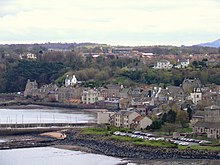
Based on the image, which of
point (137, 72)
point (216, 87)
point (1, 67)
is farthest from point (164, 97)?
point (1, 67)

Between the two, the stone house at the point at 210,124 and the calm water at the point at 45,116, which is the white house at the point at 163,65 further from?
the stone house at the point at 210,124

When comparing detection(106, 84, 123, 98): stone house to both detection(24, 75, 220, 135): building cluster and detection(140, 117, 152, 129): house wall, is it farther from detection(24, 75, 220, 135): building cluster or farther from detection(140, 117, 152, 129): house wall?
detection(140, 117, 152, 129): house wall

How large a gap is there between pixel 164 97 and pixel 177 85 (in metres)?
6.54

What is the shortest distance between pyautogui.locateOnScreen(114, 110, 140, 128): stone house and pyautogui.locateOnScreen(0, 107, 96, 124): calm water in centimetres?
514

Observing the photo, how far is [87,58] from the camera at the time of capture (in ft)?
244

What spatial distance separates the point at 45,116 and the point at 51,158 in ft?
56.4

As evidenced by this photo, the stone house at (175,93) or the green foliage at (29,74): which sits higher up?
the green foliage at (29,74)

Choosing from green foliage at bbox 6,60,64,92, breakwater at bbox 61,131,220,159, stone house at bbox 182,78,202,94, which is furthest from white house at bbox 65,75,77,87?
breakwater at bbox 61,131,220,159

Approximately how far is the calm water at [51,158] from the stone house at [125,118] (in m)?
6.00

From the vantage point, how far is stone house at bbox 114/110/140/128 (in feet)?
113

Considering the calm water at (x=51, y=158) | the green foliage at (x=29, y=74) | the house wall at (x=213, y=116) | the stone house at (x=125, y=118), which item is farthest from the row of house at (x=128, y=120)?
the green foliage at (x=29, y=74)

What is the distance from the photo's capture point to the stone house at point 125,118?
3459cm

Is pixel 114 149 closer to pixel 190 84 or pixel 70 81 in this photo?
pixel 190 84

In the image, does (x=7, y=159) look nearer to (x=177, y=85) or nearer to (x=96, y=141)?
(x=96, y=141)
